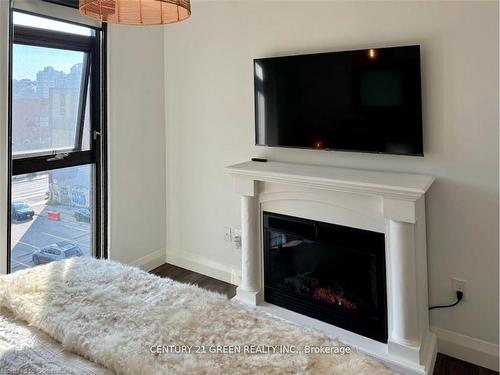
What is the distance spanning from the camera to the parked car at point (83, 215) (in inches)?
116

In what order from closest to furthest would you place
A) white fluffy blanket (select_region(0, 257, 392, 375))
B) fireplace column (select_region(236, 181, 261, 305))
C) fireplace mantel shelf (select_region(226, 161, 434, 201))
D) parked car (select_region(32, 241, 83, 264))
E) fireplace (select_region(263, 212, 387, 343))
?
white fluffy blanket (select_region(0, 257, 392, 375))
fireplace mantel shelf (select_region(226, 161, 434, 201))
fireplace (select_region(263, 212, 387, 343))
fireplace column (select_region(236, 181, 261, 305))
parked car (select_region(32, 241, 83, 264))

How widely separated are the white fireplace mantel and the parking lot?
1.41 m

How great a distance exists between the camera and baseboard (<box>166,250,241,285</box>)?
3.14 meters

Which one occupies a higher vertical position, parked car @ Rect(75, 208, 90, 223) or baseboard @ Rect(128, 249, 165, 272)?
parked car @ Rect(75, 208, 90, 223)

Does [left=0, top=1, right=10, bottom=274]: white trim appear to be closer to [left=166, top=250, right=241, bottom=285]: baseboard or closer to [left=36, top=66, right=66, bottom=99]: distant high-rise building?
[left=36, top=66, right=66, bottom=99]: distant high-rise building

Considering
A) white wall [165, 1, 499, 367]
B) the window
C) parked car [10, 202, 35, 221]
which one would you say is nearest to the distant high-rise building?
the window

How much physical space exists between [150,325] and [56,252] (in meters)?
1.99

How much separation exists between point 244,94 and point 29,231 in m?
1.90

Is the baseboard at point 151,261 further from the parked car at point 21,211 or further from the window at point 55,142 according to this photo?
A: the parked car at point 21,211

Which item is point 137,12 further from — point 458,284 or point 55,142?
point 458,284

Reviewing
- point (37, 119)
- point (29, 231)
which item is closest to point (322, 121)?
point (37, 119)

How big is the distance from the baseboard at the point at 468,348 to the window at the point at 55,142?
2.60m

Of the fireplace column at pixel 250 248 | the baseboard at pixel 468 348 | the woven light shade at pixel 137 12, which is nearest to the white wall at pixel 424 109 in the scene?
the baseboard at pixel 468 348

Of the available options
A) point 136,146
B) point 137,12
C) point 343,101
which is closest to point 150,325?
point 137,12
